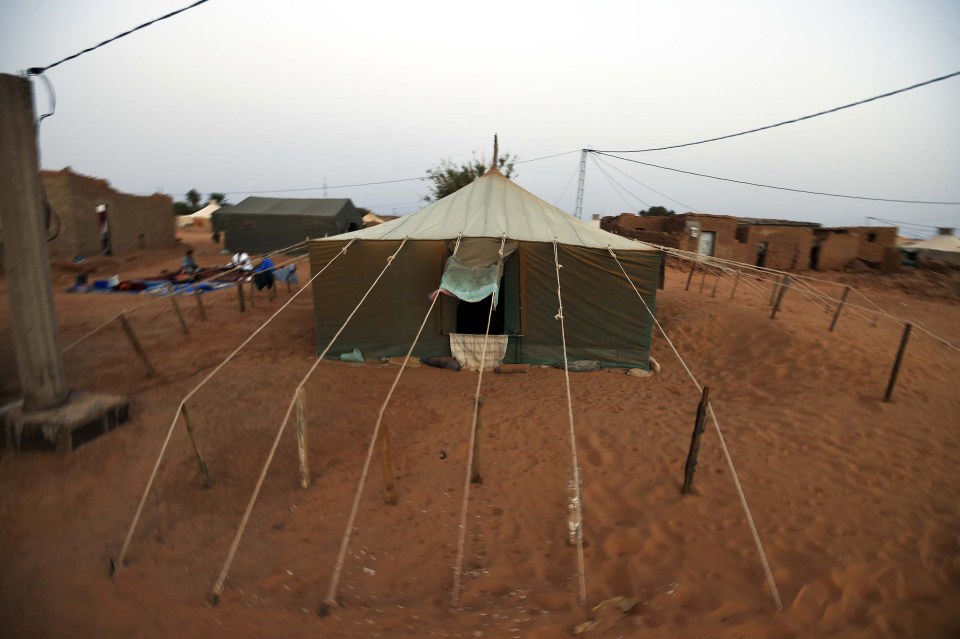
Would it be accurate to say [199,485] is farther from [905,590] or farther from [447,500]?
[905,590]

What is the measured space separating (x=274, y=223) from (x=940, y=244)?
29.9 m

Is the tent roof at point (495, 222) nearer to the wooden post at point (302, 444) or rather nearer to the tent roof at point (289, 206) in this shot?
the wooden post at point (302, 444)

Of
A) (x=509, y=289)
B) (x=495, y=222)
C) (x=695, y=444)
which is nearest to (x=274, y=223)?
(x=495, y=222)

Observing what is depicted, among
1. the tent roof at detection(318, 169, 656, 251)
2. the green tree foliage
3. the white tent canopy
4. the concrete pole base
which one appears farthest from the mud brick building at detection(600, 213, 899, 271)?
the green tree foliage

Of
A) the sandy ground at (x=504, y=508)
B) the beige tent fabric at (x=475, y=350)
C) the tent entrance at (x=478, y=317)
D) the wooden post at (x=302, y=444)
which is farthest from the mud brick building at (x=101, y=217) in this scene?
the wooden post at (x=302, y=444)

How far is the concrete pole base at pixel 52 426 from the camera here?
452 centimetres

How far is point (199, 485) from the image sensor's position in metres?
4.25

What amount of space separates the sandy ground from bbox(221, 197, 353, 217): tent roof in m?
11.9

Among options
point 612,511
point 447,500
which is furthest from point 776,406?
point 447,500

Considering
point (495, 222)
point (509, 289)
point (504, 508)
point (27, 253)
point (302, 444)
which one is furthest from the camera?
point (495, 222)

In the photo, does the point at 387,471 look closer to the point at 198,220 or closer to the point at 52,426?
the point at 52,426

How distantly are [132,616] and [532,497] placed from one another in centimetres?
295

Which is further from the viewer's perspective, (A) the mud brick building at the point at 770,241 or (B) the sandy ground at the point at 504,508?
(A) the mud brick building at the point at 770,241

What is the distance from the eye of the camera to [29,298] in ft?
14.9
